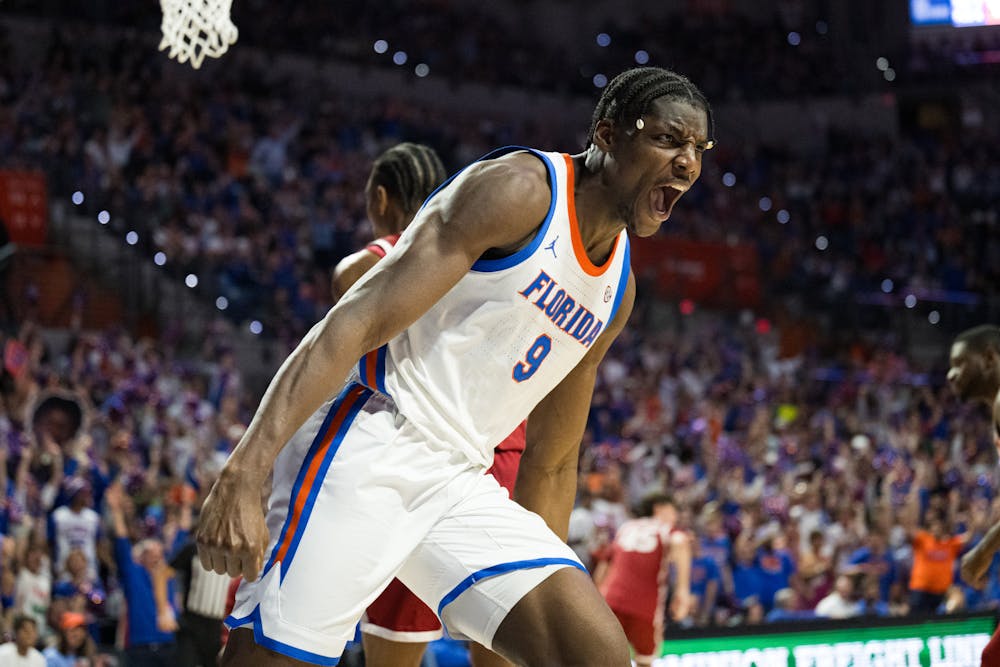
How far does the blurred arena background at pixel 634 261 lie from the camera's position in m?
9.99

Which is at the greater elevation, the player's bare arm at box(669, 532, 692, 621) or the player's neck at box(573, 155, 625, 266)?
the player's bare arm at box(669, 532, 692, 621)

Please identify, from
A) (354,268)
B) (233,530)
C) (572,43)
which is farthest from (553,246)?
(572,43)

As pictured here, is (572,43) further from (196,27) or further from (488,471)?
(488,471)

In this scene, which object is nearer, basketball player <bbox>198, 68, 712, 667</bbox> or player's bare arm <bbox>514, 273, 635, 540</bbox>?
basketball player <bbox>198, 68, 712, 667</bbox>

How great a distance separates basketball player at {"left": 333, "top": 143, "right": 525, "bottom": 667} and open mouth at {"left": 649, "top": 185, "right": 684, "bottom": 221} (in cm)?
110

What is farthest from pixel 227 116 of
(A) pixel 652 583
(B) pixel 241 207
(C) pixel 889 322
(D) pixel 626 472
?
(A) pixel 652 583

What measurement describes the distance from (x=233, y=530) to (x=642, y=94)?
1397 mm

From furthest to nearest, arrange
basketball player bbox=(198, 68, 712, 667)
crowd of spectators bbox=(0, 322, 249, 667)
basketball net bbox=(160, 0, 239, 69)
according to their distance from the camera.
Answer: crowd of spectators bbox=(0, 322, 249, 667), basketball net bbox=(160, 0, 239, 69), basketball player bbox=(198, 68, 712, 667)

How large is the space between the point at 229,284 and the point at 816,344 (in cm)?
808

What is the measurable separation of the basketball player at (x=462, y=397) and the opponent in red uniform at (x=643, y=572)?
4.98 metres

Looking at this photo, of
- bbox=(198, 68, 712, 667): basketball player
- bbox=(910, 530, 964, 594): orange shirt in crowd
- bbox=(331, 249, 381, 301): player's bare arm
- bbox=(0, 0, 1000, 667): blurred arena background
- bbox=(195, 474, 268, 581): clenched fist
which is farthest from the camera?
bbox=(910, 530, 964, 594): orange shirt in crowd

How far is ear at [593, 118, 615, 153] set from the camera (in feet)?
10.5

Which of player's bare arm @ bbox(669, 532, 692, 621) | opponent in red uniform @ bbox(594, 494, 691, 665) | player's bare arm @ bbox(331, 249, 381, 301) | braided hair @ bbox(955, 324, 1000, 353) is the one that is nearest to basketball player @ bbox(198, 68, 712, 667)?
player's bare arm @ bbox(331, 249, 381, 301)

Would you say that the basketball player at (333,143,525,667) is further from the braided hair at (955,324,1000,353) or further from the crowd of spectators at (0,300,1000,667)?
the crowd of spectators at (0,300,1000,667)
